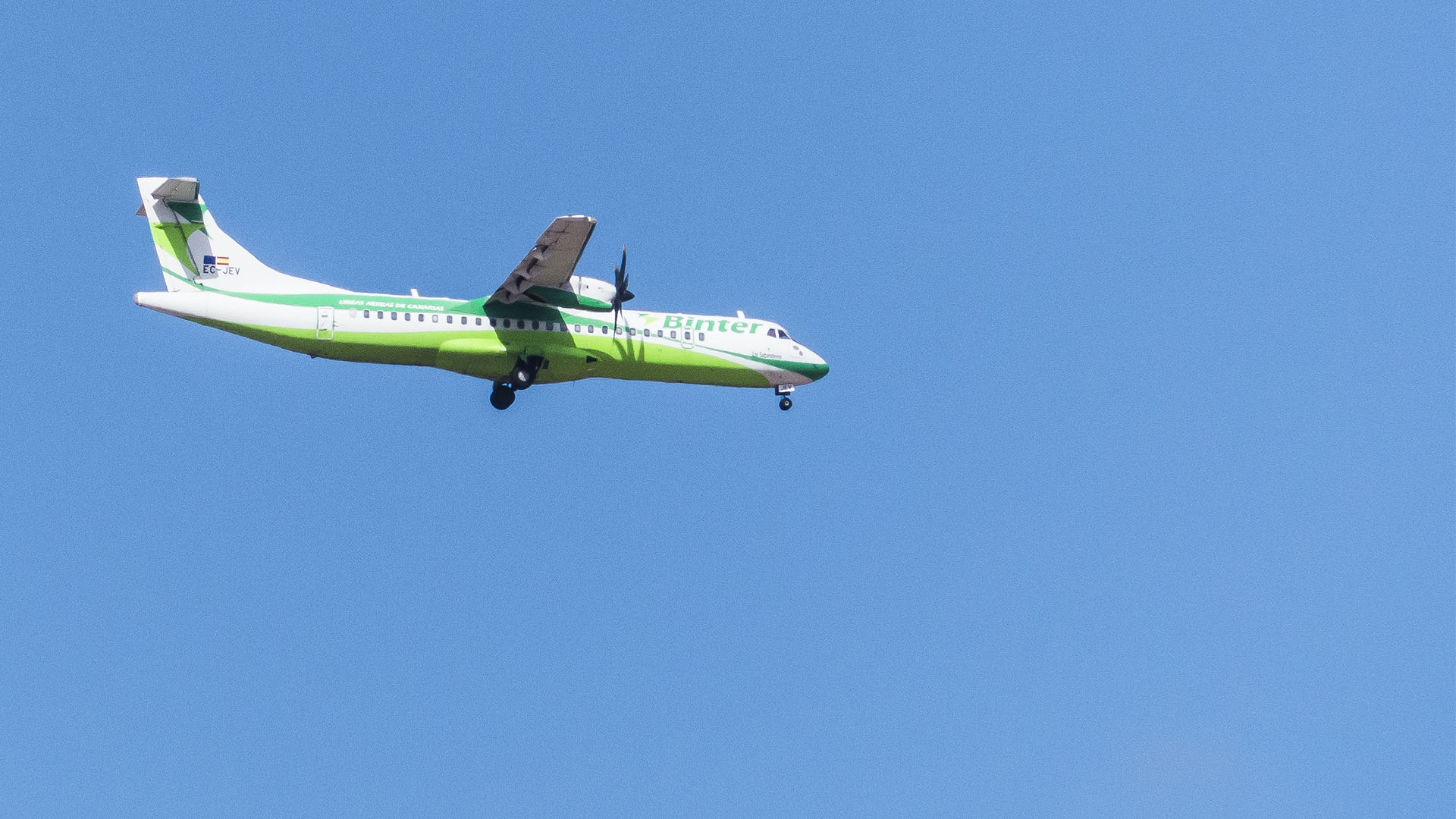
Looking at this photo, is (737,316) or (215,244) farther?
(737,316)

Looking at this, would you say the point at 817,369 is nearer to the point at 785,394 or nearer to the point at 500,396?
the point at 785,394

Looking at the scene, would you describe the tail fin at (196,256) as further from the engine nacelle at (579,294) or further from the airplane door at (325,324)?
the engine nacelle at (579,294)

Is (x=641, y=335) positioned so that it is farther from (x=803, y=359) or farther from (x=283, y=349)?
(x=283, y=349)

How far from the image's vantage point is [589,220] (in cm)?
4050

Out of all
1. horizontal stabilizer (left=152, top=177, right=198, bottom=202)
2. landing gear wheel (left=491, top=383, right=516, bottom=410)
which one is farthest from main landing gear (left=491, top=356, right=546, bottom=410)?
horizontal stabilizer (left=152, top=177, right=198, bottom=202)

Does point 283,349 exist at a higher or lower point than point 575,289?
lower

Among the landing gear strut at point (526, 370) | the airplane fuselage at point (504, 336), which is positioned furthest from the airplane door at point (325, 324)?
the landing gear strut at point (526, 370)

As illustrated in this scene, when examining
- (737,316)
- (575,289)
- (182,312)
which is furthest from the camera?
(737,316)

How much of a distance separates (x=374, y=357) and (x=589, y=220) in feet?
19.9

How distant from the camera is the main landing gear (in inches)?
1692

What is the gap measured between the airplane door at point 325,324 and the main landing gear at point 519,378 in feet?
15.0

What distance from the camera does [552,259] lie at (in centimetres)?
4166

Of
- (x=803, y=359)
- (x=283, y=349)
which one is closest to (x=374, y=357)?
(x=283, y=349)

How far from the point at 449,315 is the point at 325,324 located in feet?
9.73
